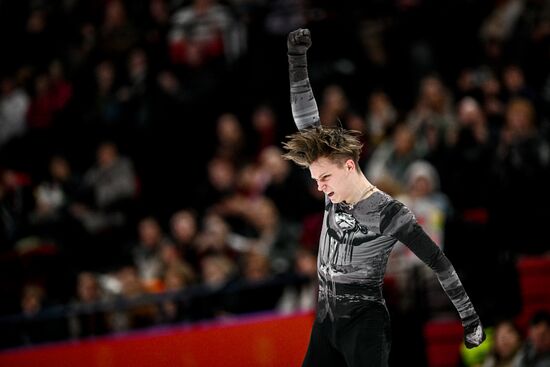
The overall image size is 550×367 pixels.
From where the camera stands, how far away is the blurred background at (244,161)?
881 centimetres

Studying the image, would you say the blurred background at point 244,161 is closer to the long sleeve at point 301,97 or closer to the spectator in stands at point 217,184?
the spectator in stands at point 217,184

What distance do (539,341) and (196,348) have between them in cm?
304

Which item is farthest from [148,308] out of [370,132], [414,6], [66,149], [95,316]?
[414,6]

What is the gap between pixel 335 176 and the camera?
195 inches

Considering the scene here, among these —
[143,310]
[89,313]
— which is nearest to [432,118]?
[143,310]

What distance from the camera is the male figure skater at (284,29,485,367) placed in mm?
4902

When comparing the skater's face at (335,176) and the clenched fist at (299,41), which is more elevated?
the clenched fist at (299,41)

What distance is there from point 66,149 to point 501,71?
5482 millimetres

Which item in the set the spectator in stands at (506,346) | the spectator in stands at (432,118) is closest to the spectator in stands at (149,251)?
the spectator in stands at (432,118)

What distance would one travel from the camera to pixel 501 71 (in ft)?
34.0

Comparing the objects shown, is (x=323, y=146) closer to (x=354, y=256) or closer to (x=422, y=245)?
(x=354, y=256)

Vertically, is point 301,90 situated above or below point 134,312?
above

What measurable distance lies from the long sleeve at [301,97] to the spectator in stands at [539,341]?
306cm

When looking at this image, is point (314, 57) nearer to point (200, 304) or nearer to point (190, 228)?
point (190, 228)
